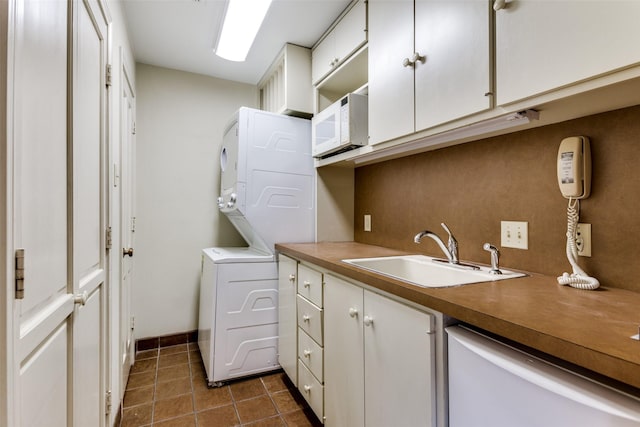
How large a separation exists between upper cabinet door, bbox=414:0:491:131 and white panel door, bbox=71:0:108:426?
1285mm

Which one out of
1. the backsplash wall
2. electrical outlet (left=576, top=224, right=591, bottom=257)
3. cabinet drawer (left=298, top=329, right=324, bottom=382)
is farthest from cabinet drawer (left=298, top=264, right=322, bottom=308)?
electrical outlet (left=576, top=224, right=591, bottom=257)

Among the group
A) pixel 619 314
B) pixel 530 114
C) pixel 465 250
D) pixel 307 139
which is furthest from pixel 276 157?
pixel 619 314

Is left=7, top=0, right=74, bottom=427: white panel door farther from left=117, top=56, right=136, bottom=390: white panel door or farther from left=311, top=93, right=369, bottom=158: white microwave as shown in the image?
left=311, top=93, right=369, bottom=158: white microwave

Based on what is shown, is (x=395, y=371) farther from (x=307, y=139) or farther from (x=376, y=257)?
(x=307, y=139)

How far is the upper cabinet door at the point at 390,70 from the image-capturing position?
4.70 ft

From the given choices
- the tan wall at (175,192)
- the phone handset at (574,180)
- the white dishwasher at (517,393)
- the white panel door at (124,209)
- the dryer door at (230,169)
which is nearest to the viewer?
the white dishwasher at (517,393)

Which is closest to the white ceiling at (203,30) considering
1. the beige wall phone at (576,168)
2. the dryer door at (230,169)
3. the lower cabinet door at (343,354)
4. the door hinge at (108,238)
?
the dryer door at (230,169)

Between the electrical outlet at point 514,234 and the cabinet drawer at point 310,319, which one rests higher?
the electrical outlet at point 514,234

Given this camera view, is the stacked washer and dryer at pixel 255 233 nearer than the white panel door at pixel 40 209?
No

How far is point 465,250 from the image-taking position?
153 centimetres

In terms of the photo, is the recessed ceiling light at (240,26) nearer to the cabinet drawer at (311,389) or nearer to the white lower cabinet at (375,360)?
the white lower cabinet at (375,360)

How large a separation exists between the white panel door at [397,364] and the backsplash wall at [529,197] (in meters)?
0.63

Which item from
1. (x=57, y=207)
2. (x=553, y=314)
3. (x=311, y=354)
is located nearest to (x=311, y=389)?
(x=311, y=354)

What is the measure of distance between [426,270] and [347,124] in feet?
3.04
